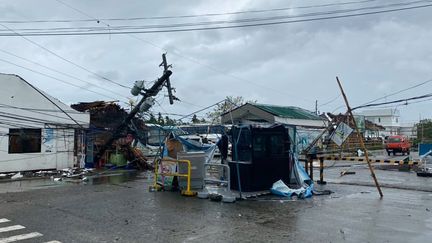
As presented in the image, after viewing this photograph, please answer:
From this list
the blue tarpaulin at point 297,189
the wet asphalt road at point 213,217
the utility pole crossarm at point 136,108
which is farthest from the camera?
the utility pole crossarm at point 136,108

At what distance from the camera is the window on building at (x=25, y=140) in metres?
22.7

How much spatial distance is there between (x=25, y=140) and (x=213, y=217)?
17.2m

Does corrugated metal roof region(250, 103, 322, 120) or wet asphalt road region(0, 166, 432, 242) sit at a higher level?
corrugated metal roof region(250, 103, 322, 120)

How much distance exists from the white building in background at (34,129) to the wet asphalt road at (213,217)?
880 cm

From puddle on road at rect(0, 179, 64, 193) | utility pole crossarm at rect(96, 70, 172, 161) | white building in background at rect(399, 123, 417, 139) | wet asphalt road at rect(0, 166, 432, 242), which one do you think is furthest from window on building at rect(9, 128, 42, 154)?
white building in background at rect(399, 123, 417, 139)

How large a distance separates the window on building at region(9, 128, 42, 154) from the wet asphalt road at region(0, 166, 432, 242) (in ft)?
29.4

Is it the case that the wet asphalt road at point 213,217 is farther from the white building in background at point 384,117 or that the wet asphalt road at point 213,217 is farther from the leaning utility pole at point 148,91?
the white building in background at point 384,117

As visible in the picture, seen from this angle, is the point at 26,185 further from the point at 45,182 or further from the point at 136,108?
the point at 136,108

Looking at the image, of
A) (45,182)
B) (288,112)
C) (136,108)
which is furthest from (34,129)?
(288,112)

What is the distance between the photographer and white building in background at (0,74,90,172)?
2236 centimetres

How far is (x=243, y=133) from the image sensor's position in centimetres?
1410

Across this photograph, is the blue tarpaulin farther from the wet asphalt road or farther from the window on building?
the window on building

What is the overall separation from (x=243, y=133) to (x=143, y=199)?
4029mm

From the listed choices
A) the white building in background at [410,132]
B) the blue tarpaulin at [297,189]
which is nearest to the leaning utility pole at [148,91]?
the blue tarpaulin at [297,189]
